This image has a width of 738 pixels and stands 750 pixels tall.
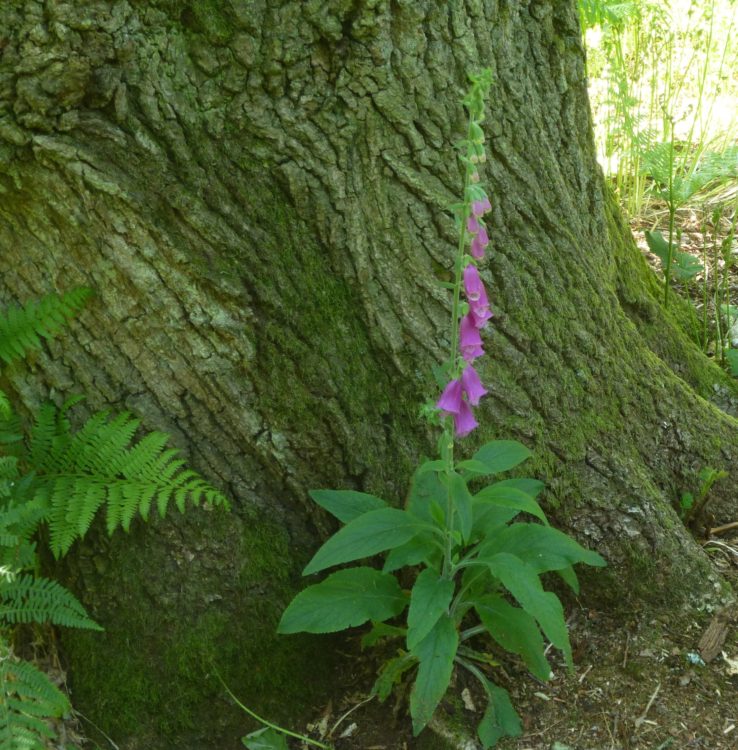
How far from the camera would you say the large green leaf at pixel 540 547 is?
228 centimetres

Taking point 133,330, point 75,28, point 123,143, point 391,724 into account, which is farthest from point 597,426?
point 75,28

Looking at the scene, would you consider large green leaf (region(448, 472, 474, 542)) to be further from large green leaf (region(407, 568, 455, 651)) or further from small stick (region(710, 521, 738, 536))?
small stick (region(710, 521, 738, 536))

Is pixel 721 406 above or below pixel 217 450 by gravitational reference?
above

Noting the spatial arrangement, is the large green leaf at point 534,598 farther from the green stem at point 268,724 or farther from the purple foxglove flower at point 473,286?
the green stem at point 268,724

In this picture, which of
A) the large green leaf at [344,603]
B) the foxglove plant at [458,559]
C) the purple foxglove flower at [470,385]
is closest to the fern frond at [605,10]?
the foxglove plant at [458,559]

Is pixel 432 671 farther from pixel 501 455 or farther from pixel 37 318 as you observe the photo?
pixel 37 318

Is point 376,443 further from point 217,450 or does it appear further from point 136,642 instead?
point 136,642

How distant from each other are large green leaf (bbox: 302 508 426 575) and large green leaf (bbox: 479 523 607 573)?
26 centimetres

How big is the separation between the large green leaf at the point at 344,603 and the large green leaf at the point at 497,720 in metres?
0.39

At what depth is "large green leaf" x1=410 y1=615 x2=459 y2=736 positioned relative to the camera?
2.16m

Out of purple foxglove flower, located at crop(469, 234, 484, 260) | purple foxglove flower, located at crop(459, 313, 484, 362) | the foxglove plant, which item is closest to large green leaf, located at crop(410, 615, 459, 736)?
the foxglove plant

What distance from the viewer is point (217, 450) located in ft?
8.54

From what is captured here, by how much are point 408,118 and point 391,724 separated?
1.90 metres

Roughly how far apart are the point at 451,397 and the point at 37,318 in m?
1.29
